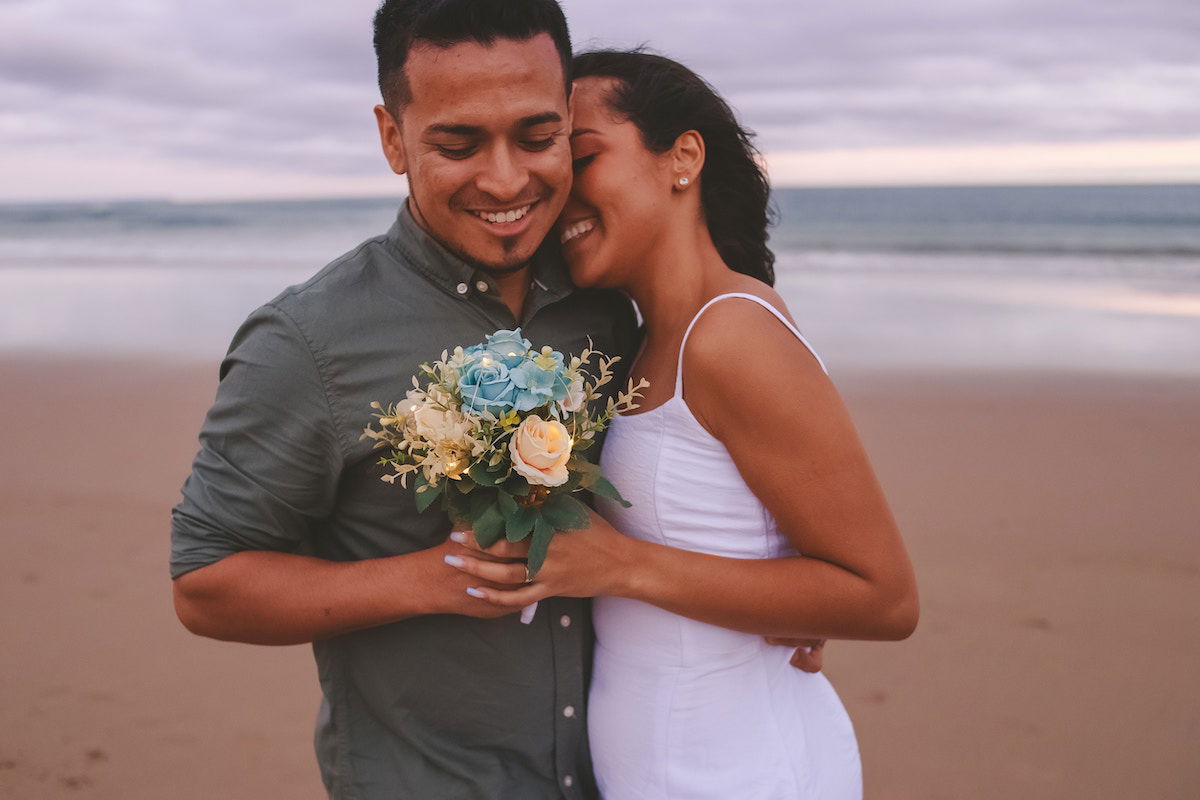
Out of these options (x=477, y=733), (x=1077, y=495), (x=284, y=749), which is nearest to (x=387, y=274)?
→ (x=477, y=733)

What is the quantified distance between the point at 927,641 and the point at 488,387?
5145 mm

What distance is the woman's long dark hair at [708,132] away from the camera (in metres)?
2.77

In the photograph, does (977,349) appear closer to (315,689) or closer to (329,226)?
(315,689)

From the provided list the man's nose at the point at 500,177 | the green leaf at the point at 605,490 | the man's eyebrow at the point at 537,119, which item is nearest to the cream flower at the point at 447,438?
the green leaf at the point at 605,490

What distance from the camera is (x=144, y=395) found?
39.4 ft

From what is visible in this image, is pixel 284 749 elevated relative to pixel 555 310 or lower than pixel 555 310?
lower

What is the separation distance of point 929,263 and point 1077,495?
1791 cm

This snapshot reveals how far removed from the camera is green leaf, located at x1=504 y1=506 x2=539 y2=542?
6.68ft

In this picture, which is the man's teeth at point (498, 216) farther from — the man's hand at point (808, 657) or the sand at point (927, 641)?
the sand at point (927, 641)

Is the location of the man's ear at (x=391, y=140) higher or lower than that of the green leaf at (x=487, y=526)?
higher

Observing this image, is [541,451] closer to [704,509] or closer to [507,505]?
[507,505]

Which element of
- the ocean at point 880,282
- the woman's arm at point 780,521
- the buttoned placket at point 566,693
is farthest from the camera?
the ocean at point 880,282

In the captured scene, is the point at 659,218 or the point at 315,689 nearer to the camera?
the point at 659,218

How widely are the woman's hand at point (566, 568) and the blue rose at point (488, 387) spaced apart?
1.09 ft
